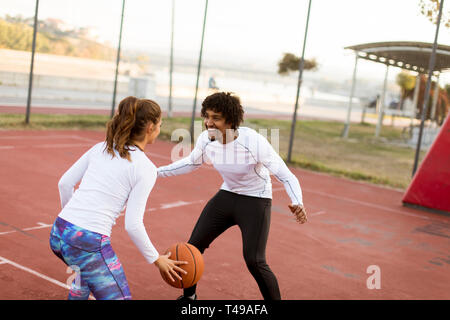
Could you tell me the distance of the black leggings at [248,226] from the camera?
428 centimetres

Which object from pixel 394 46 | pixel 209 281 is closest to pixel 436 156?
pixel 209 281

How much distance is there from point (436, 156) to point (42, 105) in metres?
16.2

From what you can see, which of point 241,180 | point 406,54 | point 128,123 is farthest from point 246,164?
point 406,54

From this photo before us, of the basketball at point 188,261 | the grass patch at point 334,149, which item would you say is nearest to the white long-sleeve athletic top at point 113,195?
the basketball at point 188,261

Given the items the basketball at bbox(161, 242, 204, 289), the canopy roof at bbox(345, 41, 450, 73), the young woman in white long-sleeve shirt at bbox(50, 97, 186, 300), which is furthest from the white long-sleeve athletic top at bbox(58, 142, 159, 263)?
the canopy roof at bbox(345, 41, 450, 73)

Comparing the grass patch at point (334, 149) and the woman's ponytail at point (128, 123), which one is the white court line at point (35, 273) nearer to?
the woman's ponytail at point (128, 123)

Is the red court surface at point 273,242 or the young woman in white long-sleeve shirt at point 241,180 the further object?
the red court surface at point 273,242

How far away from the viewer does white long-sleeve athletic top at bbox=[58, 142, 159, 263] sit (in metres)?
3.09

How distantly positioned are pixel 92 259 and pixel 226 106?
5.32ft

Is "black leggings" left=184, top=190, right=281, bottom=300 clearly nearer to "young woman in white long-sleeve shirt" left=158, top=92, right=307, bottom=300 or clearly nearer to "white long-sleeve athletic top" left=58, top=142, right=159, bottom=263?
"young woman in white long-sleeve shirt" left=158, top=92, right=307, bottom=300

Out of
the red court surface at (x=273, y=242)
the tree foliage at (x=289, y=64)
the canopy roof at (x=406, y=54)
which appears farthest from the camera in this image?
the tree foliage at (x=289, y=64)

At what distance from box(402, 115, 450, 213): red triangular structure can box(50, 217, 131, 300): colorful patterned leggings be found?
27.3 feet

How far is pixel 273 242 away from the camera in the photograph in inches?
289
